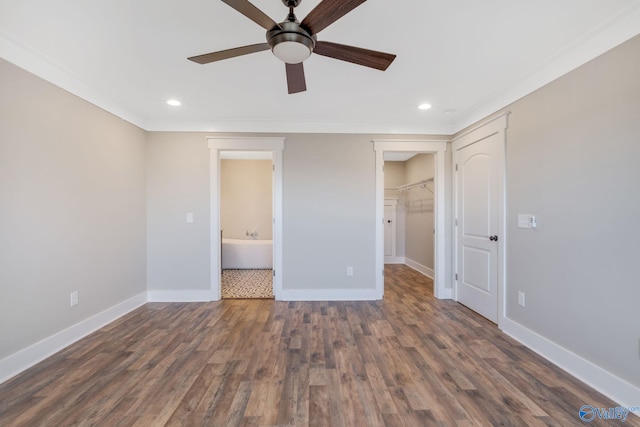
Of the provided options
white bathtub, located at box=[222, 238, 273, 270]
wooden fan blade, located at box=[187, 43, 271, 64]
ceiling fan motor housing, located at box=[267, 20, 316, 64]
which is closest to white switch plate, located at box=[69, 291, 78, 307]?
wooden fan blade, located at box=[187, 43, 271, 64]

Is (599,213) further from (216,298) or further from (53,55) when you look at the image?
(53,55)

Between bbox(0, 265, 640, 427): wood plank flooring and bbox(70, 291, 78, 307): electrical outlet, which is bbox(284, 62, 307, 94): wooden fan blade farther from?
bbox(70, 291, 78, 307): electrical outlet

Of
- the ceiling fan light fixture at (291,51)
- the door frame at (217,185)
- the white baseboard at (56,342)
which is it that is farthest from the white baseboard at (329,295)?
the ceiling fan light fixture at (291,51)

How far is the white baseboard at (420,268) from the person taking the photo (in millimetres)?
4901

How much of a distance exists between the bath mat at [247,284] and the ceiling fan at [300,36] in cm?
306

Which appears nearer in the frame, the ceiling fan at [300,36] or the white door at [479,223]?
the ceiling fan at [300,36]

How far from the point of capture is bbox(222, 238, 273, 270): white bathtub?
5.58 meters

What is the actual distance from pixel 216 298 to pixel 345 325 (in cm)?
183

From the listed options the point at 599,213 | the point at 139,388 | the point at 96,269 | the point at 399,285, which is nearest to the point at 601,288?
the point at 599,213

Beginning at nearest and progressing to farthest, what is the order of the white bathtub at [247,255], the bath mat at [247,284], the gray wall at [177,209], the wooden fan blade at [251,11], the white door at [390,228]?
the wooden fan blade at [251,11]
the gray wall at [177,209]
the bath mat at [247,284]
the white bathtub at [247,255]
the white door at [390,228]

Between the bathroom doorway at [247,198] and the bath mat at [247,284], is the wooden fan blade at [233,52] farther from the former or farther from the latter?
the bathroom doorway at [247,198]

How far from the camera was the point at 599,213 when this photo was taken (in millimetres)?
1846

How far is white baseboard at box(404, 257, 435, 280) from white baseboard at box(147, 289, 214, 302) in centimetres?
350

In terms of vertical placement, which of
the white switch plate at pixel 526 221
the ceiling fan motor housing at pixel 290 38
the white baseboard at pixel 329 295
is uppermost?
the ceiling fan motor housing at pixel 290 38
